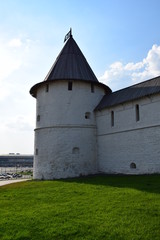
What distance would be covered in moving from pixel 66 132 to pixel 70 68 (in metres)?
5.36

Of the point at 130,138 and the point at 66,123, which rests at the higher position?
the point at 66,123

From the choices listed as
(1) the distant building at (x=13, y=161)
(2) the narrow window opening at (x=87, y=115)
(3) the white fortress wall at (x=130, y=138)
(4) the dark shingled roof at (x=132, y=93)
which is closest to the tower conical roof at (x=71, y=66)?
(4) the dark shingled roof at (x=132, y=93)

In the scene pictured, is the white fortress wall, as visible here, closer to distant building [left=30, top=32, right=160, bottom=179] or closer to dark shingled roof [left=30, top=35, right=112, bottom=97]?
distant building [left=30, top=32, right=160, bottom=179]

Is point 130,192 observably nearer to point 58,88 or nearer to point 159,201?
point 159,201

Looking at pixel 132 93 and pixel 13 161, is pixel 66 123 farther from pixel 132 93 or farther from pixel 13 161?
pixel 13 161

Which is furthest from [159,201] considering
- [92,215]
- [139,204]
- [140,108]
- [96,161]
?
[96,161]

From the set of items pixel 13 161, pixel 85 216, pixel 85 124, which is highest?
pixel 85 124

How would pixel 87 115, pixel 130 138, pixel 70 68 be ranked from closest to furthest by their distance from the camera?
pixel 130 138 → pixel 87 115 → pixel 70 68

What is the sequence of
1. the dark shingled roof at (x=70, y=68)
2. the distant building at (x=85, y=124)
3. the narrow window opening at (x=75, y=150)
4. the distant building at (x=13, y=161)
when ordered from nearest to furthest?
the distant building at (x=85, y=124) < the narrow window opening at (x=75, y=150) < the dark shingled roof at (x=70, y=68) < the distant building at (x=13, y=161)

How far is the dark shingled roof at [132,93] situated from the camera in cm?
1494

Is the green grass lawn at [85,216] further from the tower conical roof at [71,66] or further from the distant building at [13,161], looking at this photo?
the distant building at [13,161]

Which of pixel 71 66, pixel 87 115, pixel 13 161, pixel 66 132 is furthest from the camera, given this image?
pixel 13 161

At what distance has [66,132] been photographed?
1783 cm

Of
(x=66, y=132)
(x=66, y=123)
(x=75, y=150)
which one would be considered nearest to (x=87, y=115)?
(x=66, y=123)
